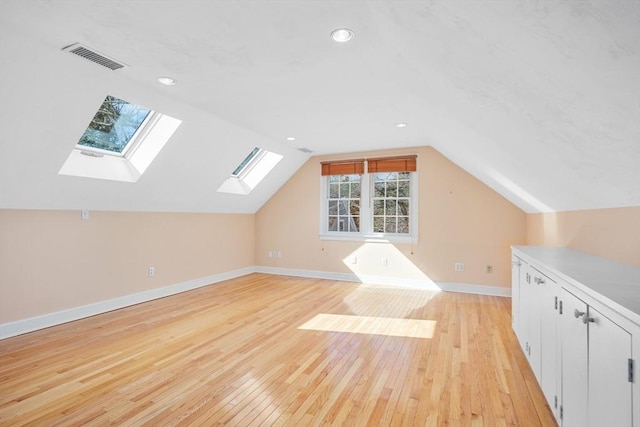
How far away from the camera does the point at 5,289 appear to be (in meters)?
3.13

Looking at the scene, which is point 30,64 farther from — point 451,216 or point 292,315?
point 451,216

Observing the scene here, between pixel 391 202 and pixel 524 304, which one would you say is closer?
pixel 524 304

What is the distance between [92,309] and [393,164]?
16.2ft

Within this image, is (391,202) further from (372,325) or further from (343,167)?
(372,325)

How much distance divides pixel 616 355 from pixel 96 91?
375 cm

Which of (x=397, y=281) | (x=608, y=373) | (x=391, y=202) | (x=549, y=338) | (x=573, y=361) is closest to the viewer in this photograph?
(x=608, y=373)

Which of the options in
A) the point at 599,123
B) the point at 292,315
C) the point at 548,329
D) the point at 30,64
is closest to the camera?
the point at 599,123

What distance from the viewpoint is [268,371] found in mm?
2480

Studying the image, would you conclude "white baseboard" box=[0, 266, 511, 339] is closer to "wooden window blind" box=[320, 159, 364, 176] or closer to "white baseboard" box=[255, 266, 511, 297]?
"white baseboard" box=[255, 266, 511, 297]

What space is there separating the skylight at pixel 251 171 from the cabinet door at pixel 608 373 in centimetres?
503

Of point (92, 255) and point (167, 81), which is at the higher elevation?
point (167, 81)

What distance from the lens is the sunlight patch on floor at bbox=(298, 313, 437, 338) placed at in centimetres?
333

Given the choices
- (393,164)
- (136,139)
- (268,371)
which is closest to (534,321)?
(268,371)

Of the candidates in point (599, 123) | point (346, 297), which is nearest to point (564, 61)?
point (599, 123)
